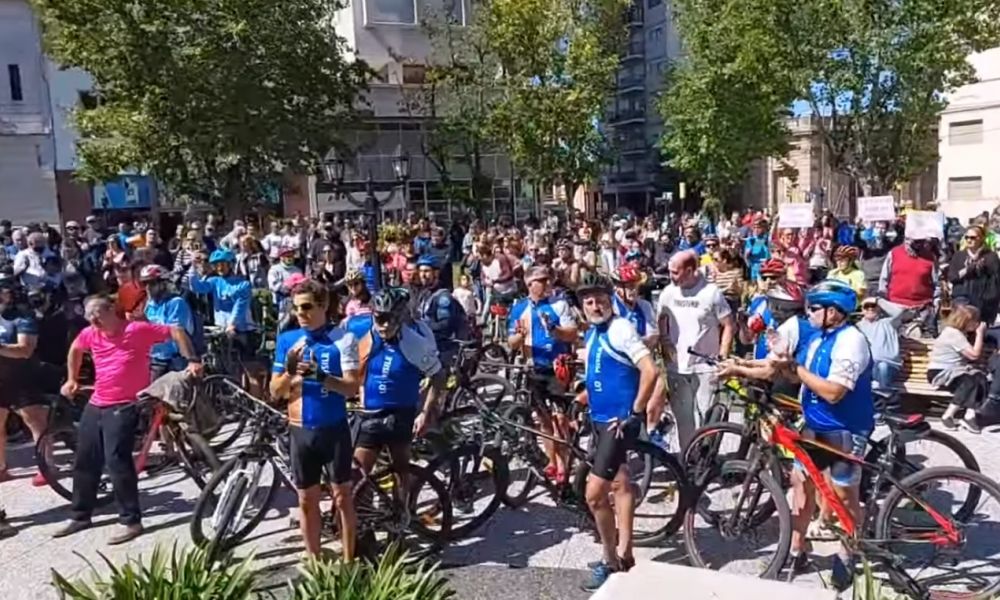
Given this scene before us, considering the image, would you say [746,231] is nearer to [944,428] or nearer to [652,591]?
[944,428]

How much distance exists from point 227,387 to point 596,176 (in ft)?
91.6

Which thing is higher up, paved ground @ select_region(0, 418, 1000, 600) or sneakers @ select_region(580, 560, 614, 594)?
sneakers @ select_region(580, 560, 614, 594)

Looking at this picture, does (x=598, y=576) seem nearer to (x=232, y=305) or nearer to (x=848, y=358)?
(x=848, y=358)

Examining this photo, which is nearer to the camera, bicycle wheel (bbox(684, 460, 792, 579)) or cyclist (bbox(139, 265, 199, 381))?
bicycle wheel (bbox(684, 460, 792, 579))

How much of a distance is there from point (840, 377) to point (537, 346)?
2726 millimetres

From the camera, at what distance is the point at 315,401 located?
4.83 metres

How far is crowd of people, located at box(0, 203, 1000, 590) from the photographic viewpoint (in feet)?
15.6

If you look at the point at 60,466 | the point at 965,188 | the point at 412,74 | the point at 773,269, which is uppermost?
the point at 412,74

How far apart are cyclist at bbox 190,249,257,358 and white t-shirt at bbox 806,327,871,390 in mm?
6487

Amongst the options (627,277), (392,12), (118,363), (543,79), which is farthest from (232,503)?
Answer: (392,12)

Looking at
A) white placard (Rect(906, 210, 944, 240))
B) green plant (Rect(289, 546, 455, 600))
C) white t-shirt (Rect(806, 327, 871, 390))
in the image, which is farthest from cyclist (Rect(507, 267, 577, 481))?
white placard (Rect(906, 210, 944, 240))

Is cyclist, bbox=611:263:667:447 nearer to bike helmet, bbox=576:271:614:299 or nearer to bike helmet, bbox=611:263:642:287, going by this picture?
bike helmet, bbox=611:263:642:287

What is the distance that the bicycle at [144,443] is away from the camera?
6.41m

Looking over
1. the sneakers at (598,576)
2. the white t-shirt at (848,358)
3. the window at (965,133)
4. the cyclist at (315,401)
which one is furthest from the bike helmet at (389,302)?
the window at (965,133)
